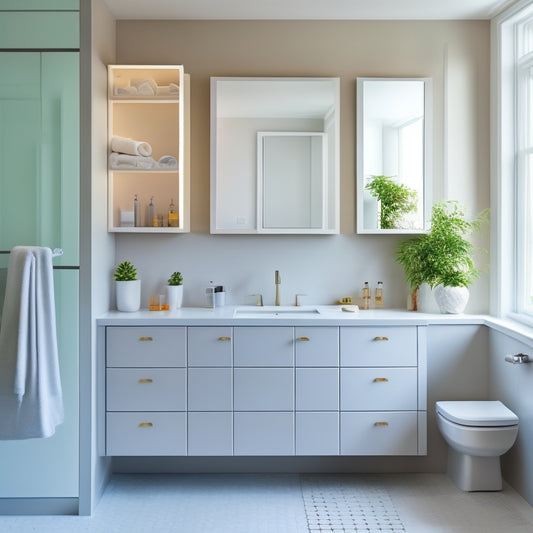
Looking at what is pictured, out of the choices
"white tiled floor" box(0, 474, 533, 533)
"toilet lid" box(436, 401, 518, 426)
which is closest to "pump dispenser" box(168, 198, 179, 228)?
"white tiled floor" box(0, 474, 533, 533)

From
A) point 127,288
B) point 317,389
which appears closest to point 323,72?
point 127,288

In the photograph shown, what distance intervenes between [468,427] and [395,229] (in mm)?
1181

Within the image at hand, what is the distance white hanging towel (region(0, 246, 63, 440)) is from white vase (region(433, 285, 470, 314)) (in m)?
2.09

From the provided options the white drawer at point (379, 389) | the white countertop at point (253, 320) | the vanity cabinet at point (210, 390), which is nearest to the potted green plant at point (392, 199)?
the white countertop at point (253, 320)

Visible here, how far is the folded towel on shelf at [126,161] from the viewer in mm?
3229

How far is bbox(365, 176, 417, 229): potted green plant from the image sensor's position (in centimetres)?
343

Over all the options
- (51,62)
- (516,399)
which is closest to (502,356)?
(516,399)

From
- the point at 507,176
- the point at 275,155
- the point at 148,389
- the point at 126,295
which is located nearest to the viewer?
the point at 148,389

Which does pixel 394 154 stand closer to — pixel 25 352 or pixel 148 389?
pixel 148 389

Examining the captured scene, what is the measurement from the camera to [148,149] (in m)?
3.33

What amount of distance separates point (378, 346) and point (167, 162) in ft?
5.07

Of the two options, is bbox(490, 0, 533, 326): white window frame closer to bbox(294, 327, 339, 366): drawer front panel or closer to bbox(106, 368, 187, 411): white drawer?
bbox(294, 327, 339, 366): drawer front panel

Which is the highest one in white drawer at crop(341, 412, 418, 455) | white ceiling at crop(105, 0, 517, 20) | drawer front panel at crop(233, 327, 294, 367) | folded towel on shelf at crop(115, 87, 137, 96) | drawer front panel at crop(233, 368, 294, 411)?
white ceiling at crop(105, 0, 517, 20)

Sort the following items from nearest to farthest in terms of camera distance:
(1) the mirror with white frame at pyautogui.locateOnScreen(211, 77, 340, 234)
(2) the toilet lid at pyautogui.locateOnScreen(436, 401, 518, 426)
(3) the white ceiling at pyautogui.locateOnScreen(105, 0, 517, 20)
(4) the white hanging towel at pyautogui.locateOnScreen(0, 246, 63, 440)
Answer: (4) the white hanging towel at pyautogui.locateOnScreen(0, 246, 63, 440)
(2) the toilet lid at pyautogui.locateOnScreen(436, 401, 518, 426)
(3) the white ceiling at pyautogui.locateOnScreen(105, 0, 517, 20)
(1) the mirror with white frame at pyautogui.locateOnScreen(211, 77, 340, 234)
